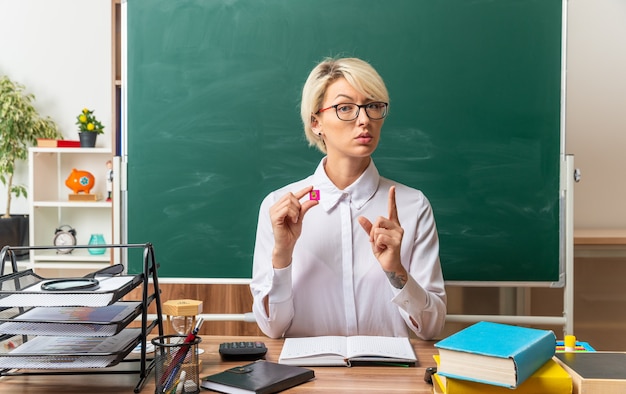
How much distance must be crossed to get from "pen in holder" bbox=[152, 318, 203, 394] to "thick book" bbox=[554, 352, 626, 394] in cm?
69

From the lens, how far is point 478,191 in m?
2.40

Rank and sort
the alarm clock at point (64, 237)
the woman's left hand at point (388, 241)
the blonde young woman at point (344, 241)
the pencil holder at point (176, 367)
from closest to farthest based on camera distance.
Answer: the pencil holder at point (176, 367) → the woman's left hand at point (388, 241) → the blonde young woman at point (344, 241) → the alarm clock at point (64, 237)

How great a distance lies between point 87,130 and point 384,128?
2.11m

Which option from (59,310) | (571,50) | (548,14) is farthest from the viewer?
(571,50)

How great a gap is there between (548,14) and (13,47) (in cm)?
328

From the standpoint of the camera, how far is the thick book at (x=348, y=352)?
142 centimetres

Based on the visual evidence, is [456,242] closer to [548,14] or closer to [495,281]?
[495,281]

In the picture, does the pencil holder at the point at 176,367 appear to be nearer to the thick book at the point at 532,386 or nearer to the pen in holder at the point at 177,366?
the pen in holder at the point at 177,366

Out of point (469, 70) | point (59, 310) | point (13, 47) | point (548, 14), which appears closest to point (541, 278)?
point (469, 70)

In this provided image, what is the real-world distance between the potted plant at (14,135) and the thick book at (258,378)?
117 inches

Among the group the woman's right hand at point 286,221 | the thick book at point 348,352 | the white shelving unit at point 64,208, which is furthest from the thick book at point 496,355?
the white shelving unit at point 64,208

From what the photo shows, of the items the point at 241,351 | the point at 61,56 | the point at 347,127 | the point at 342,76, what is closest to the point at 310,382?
the point at 241,351

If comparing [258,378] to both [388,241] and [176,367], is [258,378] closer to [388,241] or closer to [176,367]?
[176,367]

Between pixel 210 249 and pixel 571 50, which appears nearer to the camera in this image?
pixel 210 249
